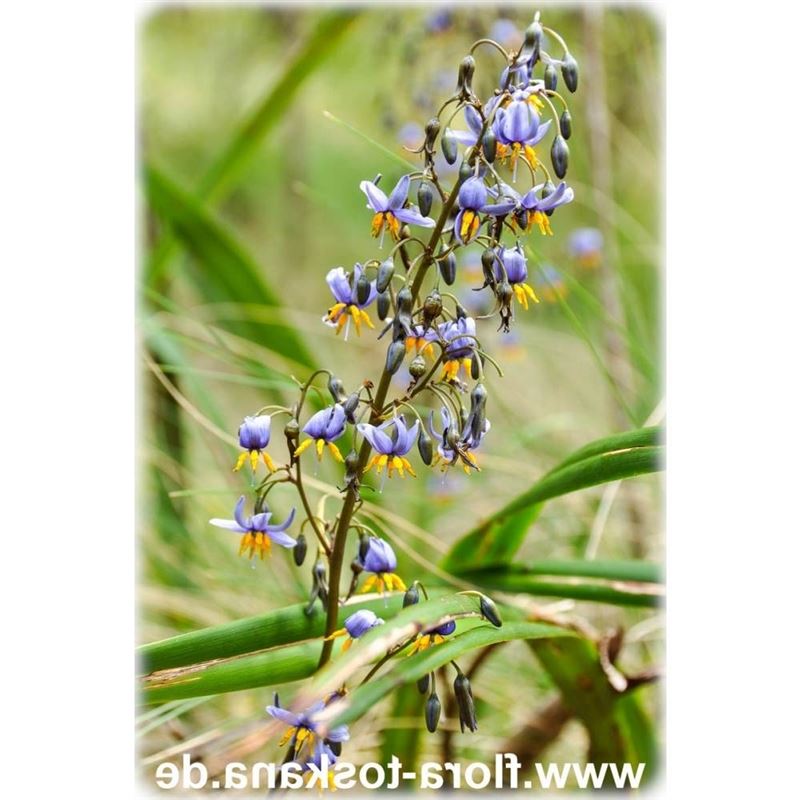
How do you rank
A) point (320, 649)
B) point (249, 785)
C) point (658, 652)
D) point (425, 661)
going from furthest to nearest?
point (658, 652) < point (249, 785) < point (320, 649) < point (425, 661)

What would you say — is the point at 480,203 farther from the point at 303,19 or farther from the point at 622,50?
the point at 303,19

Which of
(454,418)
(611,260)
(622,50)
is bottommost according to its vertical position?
(454,418)

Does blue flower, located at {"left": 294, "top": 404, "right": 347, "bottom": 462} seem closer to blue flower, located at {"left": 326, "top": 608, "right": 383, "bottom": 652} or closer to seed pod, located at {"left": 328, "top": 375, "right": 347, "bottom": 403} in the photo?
seed pod, located at {"left": 328, "top": 375, "right": 347, "bottom": 403}

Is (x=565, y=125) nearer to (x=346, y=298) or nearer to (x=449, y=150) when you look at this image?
(x=449, y=150)

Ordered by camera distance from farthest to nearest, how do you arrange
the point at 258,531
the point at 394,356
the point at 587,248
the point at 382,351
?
the point at 382,351 < the point at 587,248 < the point at 258,531 < the point at 394,356

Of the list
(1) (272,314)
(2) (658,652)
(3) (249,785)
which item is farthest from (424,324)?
(2) (658,652)

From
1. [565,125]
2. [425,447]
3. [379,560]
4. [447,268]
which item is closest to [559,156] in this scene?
[565,125]
